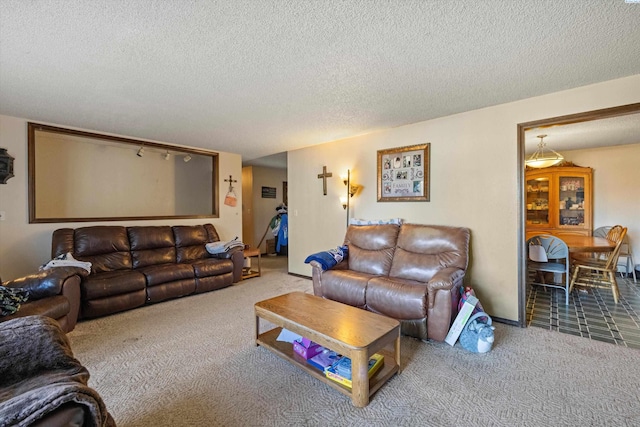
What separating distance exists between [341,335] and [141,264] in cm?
318

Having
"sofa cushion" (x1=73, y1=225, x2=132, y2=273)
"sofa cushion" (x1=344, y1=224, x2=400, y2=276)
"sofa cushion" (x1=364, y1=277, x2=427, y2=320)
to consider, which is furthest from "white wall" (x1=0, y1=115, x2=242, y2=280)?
"sofa cushion" (x1=364, y1=277, x2=427, y2=320)

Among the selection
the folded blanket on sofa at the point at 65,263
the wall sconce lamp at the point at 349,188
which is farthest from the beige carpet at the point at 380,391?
the wall sconce lamp at the point at 349,188

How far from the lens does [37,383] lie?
3.90ft

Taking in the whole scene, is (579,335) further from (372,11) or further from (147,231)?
(147,231)

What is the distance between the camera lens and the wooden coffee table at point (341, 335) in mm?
1687

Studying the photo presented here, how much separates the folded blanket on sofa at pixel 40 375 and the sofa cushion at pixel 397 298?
2.09 m

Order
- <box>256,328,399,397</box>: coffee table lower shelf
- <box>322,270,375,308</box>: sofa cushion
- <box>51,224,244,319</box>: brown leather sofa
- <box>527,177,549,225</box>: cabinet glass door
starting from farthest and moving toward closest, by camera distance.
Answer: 1. <box>527,177,549,225</box>: cabinet glass door
2. <box>51,224,244,319</box>: brown leather sofa
3. <box>322,270,375,308</box>: sofa cushion
4. <box>256,328,399,397</box>: coffee table lower shelf

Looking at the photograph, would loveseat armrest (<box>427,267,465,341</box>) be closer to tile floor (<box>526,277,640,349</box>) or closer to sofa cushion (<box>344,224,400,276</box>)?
sofa cushion (<box>344,224,400,276</box>)

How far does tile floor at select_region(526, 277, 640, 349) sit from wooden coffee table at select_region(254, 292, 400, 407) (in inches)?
76.6

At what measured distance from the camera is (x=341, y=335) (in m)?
1.82

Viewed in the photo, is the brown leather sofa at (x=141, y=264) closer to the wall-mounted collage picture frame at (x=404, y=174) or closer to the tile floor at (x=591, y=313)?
the wall-mounted collage picture frame at (x=404, y=174)

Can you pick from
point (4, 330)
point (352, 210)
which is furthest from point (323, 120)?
point (4, 330)

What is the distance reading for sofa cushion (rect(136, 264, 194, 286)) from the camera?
3508mm

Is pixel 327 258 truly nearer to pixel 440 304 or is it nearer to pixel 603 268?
pixel 440 304
